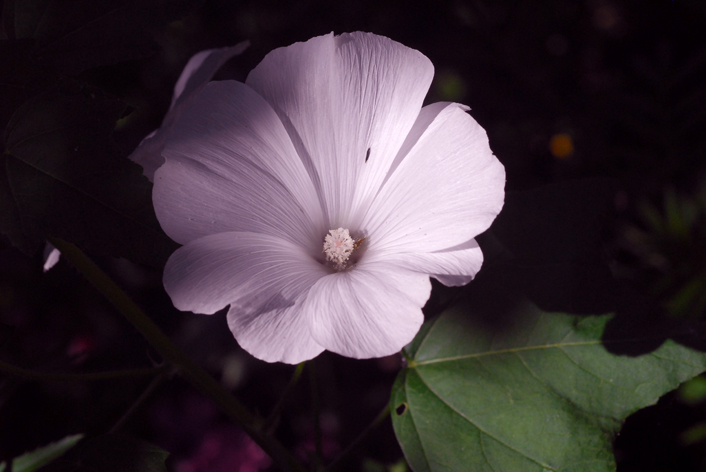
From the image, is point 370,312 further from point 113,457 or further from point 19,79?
point 19,79

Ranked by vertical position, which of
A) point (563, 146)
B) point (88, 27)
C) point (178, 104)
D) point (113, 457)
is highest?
point (88, 27)

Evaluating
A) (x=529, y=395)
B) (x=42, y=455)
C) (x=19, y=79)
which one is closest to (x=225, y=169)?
(x=19, y=79)

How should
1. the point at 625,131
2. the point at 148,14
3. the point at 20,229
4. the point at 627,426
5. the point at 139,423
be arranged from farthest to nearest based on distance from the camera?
1. the point at 625,131
2. the point at 139,423
3. the point at 627,426
4. the point at 148,14
5. the point at 20,229

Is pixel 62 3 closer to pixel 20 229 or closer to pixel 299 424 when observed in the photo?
pixel 20 229

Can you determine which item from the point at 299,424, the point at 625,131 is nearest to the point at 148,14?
the point at 299,424

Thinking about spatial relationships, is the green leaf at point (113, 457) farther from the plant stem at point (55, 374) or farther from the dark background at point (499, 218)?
the dark background at point (499, 218)

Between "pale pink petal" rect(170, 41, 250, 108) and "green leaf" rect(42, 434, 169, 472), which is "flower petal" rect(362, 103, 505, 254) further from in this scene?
"green leaf" rect(42, 434, 169, 472)
